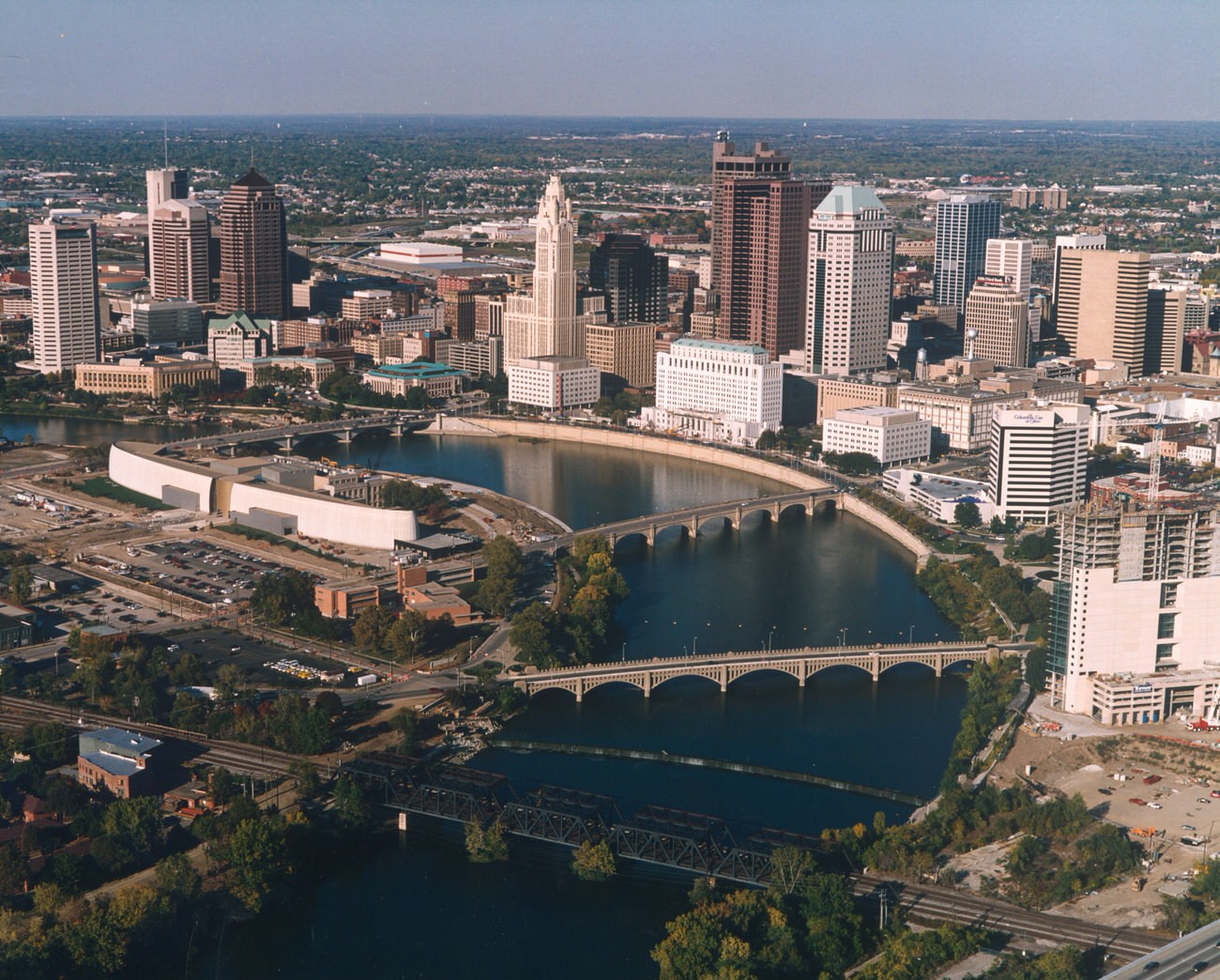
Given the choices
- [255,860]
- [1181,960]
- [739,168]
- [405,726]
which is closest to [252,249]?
[739,168]

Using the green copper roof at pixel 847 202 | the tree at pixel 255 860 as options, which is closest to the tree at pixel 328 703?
the tree at pixel 255 860

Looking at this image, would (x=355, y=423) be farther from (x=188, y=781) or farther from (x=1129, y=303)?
(x=188, y=781)

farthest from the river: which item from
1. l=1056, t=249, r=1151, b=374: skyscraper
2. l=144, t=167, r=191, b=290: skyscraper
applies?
l=144, t=167, r=191, b=290: skyscraper

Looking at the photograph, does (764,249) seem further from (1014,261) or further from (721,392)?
(1014,261)

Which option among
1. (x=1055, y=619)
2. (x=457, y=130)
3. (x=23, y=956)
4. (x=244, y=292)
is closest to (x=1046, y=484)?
(x=1055, y=619)

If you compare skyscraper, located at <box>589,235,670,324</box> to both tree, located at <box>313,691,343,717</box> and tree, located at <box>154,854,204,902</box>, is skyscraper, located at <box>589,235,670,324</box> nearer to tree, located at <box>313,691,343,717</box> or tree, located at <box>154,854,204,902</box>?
tree, located at <box>313,691,343,717</box>

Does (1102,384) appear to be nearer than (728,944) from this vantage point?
No
